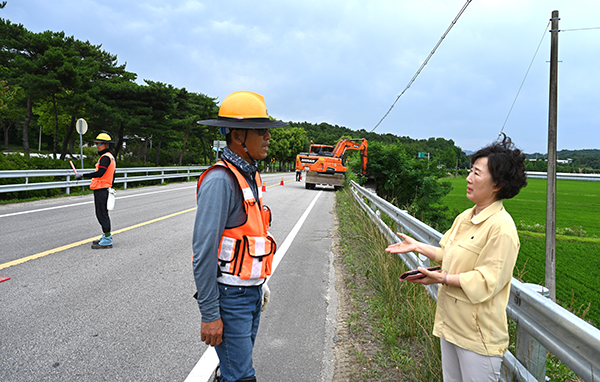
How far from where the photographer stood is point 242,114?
91.4 inches

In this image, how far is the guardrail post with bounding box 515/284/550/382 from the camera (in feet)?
6.61

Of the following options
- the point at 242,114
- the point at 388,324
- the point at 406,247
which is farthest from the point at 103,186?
the point at 406,247

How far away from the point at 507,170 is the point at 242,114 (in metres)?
1.46

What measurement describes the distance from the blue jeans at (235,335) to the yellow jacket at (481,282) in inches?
43.6

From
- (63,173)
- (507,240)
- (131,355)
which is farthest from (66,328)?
(63,173)

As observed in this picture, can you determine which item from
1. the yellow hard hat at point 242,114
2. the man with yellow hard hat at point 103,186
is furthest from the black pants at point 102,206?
the yellow hard hat at point 242,114

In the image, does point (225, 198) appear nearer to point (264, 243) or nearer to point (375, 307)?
point (264, 243)

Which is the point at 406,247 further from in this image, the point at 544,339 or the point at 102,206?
the point at 102,206

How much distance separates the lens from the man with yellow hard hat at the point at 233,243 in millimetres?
2121

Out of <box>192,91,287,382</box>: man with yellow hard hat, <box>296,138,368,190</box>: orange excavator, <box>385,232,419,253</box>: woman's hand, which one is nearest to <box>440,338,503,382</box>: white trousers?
<box>385,232,419,253</box>: woman's hand

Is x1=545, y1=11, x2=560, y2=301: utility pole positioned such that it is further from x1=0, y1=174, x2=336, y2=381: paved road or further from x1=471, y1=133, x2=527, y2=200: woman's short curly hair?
x1=471, y1=133, x2=527, y2=200: woman's short curly hair

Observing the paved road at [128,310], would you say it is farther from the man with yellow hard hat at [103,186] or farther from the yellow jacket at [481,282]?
the yellow jacket at [481,282]

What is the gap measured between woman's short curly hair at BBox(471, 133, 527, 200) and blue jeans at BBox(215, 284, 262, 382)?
1.49 meters

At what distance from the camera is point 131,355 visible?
11.7ft
